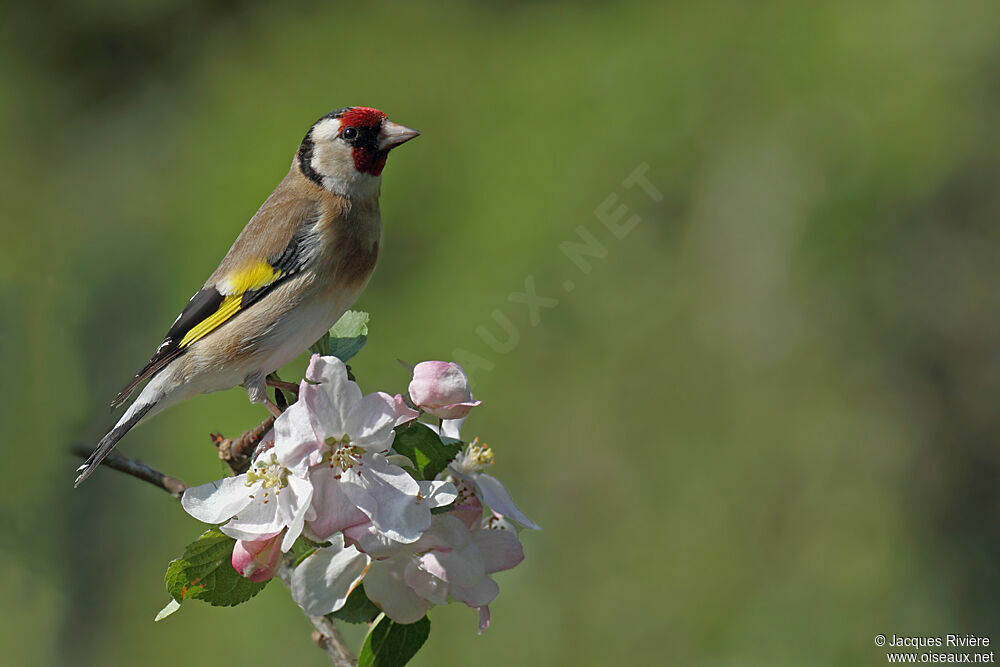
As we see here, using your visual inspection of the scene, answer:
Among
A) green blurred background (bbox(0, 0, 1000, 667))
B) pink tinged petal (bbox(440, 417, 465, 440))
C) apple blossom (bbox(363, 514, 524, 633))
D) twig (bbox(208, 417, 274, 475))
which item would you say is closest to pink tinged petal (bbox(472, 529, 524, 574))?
apple blossom (bbox(363, 514, 524, 633))

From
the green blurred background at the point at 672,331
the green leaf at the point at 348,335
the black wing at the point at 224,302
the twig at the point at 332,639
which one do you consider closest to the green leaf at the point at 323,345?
the green leaf at the point at 348,335

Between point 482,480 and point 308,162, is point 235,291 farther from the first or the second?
point 482,480

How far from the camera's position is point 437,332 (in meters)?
2.36

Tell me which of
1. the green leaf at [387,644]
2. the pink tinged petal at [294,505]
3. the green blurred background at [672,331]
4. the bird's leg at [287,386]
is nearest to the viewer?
the pink tinged petal at [294,505]

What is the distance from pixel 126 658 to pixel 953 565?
6.90ft

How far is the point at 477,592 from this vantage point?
82 cm

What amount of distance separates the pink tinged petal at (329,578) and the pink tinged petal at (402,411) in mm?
121

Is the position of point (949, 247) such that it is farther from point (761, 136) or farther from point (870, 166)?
point (761, 136)

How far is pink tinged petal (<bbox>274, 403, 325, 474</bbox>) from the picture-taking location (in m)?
0.75

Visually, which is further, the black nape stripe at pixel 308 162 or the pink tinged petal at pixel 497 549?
the black nape stripe at pixel 308 162

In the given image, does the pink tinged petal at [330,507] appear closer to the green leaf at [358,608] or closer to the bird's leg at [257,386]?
the green leaf at [358,608]

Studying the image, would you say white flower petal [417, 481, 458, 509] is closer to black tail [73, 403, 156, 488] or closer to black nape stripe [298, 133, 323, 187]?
black tail [73, 403, 156, 488]

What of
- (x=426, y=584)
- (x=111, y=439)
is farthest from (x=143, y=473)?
(x=426, y=584)

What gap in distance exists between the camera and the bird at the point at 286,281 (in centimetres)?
108
